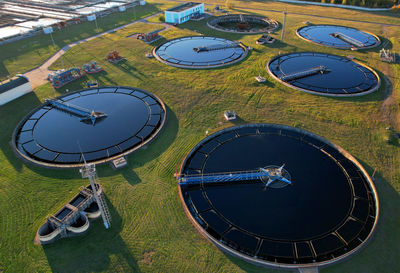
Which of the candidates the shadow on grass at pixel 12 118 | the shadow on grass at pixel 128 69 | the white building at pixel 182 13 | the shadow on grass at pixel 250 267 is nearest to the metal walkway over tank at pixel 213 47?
the shadow on grass at pixel 128 69

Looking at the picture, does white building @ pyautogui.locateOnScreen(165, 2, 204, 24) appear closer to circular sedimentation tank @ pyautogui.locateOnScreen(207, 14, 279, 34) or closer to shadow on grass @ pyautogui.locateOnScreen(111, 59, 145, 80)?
circular sedimentation tank @ pyautogui.locateOnScreen(207, 14, 279, 34)

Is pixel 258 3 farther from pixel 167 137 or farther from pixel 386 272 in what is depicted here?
pixel 386 272

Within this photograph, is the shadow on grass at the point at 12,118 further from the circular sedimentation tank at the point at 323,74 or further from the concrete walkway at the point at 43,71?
the circular sedimentation tank at the point at 323,74

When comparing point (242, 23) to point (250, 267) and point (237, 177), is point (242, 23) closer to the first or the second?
point (237, 177)

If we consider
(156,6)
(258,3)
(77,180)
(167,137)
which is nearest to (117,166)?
(77,180)

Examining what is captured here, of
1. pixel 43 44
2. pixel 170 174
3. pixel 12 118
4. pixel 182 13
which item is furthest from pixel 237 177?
pixel 182 13

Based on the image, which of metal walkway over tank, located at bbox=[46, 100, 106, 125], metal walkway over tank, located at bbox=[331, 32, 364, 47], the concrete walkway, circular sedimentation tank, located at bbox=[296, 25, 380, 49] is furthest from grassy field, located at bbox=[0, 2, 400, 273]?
metal walkway over tank, located at bbox=[331, 32, 364, 47]

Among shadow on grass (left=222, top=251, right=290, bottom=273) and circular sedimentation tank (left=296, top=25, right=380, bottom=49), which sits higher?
circular sedimentation tank (left=296, top=25, right=380, bottom=49)
